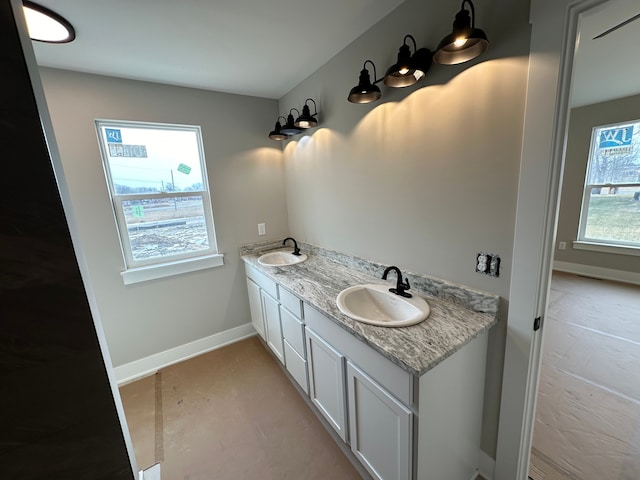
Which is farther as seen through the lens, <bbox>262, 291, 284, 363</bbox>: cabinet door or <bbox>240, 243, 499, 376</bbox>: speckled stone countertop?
<bbox>262, 291, 284, 363</bbox>: cabinet door

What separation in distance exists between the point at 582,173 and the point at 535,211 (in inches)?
171

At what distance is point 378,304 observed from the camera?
1.55 meters

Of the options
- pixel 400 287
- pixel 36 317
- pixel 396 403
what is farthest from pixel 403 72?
pixel 36 317

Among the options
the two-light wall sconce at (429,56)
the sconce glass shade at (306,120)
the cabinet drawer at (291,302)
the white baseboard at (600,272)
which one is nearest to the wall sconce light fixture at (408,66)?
the two-light wall sconce at (429,56)

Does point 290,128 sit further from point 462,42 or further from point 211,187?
point 462,42

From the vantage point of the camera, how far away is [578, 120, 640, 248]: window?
3.44 m

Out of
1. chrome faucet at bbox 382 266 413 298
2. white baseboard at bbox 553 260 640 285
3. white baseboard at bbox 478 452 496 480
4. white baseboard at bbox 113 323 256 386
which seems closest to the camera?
white baseboard at bbox 478 452 496 480

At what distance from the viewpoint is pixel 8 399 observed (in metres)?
0.69

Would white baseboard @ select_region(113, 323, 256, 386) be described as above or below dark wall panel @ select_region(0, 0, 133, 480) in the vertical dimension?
below

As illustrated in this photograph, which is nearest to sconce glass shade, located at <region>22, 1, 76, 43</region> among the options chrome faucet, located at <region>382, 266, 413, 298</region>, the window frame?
A: chrome faucet, located at <region>382, 266, 413, 298</region>

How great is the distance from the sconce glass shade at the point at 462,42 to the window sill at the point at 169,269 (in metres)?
2.34

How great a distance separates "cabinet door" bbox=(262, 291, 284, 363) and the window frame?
492 centimetres

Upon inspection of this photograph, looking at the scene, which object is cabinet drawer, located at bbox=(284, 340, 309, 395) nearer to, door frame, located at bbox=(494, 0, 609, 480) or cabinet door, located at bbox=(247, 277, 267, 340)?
cabinet door, located at bbox=(247, 277, 267, 340)

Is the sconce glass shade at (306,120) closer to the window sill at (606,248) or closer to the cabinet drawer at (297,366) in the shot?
the cabinet drawer at (297,366)
